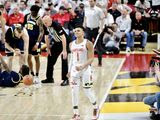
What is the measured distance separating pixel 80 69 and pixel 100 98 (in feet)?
6.83

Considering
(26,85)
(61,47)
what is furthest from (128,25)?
(26,85)

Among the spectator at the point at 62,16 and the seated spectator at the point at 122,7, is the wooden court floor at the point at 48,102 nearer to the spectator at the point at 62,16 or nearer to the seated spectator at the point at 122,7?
the spectator at the point at 62,16

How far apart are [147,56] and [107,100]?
7051 mm

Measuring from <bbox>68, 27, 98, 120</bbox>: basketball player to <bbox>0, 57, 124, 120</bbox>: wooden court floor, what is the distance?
15.2 inches

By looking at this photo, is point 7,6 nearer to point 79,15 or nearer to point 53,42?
point 79,15

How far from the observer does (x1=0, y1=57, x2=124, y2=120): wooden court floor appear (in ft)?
28.4

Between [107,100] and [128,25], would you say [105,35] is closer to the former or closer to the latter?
[128,25]

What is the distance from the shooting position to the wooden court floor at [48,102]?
8656mm

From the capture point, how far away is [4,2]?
20938 mm

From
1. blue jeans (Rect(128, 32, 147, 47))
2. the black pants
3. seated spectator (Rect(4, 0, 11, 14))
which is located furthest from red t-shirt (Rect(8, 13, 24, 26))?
the black pants

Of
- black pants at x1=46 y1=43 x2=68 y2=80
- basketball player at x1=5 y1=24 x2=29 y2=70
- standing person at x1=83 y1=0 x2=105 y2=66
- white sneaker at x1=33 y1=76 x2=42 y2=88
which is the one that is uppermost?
standing person at x1=83 y1=0 x2=105 y2=66

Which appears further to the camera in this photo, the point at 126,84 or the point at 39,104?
the point at 126,84

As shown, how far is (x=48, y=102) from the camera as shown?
9.80 metres

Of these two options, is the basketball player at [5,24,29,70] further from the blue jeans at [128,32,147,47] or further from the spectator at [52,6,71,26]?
the spectator at [52,6,71,26]
